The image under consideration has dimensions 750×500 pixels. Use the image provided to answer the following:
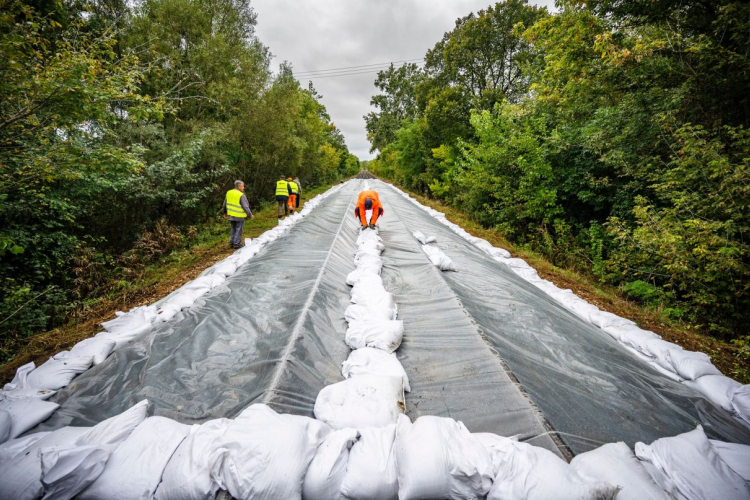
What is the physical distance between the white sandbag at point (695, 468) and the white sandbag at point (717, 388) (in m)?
1.00

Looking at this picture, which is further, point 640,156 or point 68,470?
point 640,156

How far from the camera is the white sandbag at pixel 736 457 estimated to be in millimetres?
1369

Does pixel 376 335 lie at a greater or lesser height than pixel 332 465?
greater

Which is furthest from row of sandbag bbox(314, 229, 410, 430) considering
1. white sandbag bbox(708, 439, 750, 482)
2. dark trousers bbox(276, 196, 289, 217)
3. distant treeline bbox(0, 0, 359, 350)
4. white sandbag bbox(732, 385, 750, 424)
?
dark trousers bbox(276, 196, 289, 217)

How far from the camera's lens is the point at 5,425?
4.58 feet

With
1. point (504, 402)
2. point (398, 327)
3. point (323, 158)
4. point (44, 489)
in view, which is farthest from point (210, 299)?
point (323, 158)

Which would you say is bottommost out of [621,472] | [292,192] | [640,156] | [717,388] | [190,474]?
[717,388]

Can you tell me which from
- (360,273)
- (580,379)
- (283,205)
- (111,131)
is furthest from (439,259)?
(283,205)

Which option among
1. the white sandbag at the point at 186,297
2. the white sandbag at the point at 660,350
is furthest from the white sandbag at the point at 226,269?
the white sandbag at the point at 660,350

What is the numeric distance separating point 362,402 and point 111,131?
19.7 feet

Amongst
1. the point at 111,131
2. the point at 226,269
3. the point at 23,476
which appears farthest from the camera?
the point at 111,131

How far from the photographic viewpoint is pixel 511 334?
2.68 meters

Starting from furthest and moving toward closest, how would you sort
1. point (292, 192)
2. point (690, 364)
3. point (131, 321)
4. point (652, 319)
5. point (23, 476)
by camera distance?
point (292, 192) → point (652, 319) → point (131, 321) → point (690, 364) → point (23, 476)

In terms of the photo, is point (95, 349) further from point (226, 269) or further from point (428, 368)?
point (428, 368)
